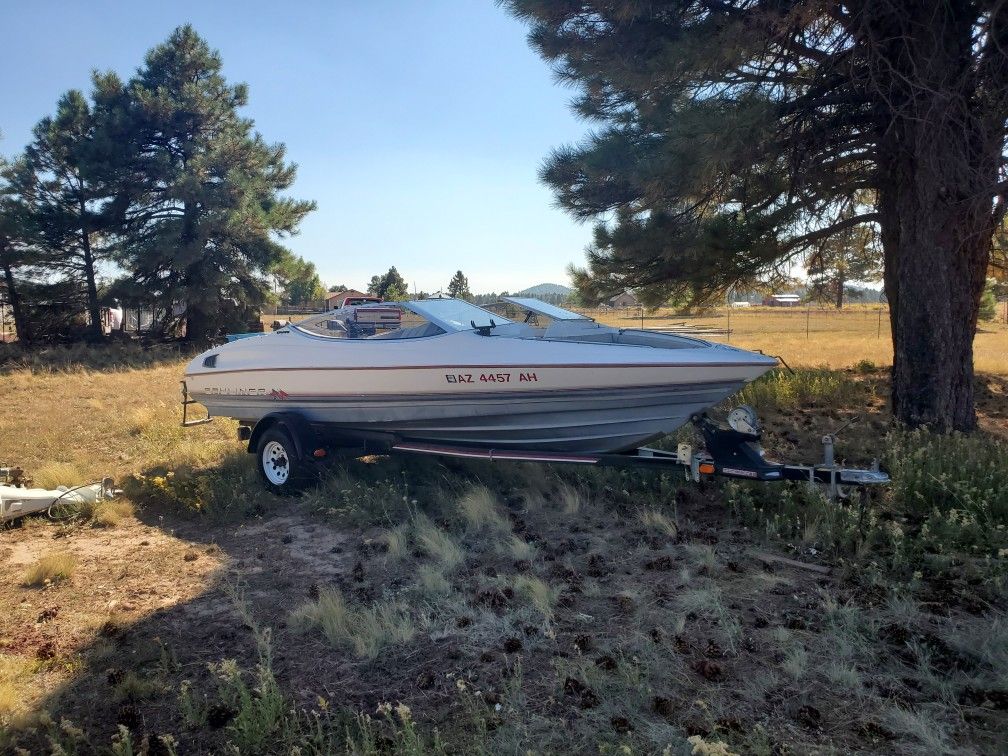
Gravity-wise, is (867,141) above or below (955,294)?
above

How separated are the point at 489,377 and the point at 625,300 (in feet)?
16.3

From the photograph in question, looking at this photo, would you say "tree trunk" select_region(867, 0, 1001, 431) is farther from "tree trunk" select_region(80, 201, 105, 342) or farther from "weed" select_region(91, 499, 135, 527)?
"tree trunk" select_region(80, 201, 105, 342)

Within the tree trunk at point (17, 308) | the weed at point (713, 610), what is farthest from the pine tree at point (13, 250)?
the weed at point (713, 610)

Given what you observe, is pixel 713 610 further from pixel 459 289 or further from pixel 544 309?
pixel 459 289

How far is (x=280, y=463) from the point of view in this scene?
6617 millimetres

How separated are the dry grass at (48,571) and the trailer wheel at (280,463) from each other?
1938 millimetres

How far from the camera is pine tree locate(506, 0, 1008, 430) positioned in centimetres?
646

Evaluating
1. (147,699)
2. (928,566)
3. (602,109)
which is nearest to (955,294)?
(928,566)

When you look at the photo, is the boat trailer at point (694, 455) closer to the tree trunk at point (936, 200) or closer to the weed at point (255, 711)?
the tree trunk at point (936, 200)

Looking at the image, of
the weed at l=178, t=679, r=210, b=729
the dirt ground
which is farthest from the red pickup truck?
the weed at l=178, t=679, r=210, b=729

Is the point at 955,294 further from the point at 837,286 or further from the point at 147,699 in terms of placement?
the point at 147,699

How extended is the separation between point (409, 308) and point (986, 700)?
5.03 m

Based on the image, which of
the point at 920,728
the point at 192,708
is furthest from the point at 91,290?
the point at 920,728

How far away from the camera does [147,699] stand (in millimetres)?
3191
